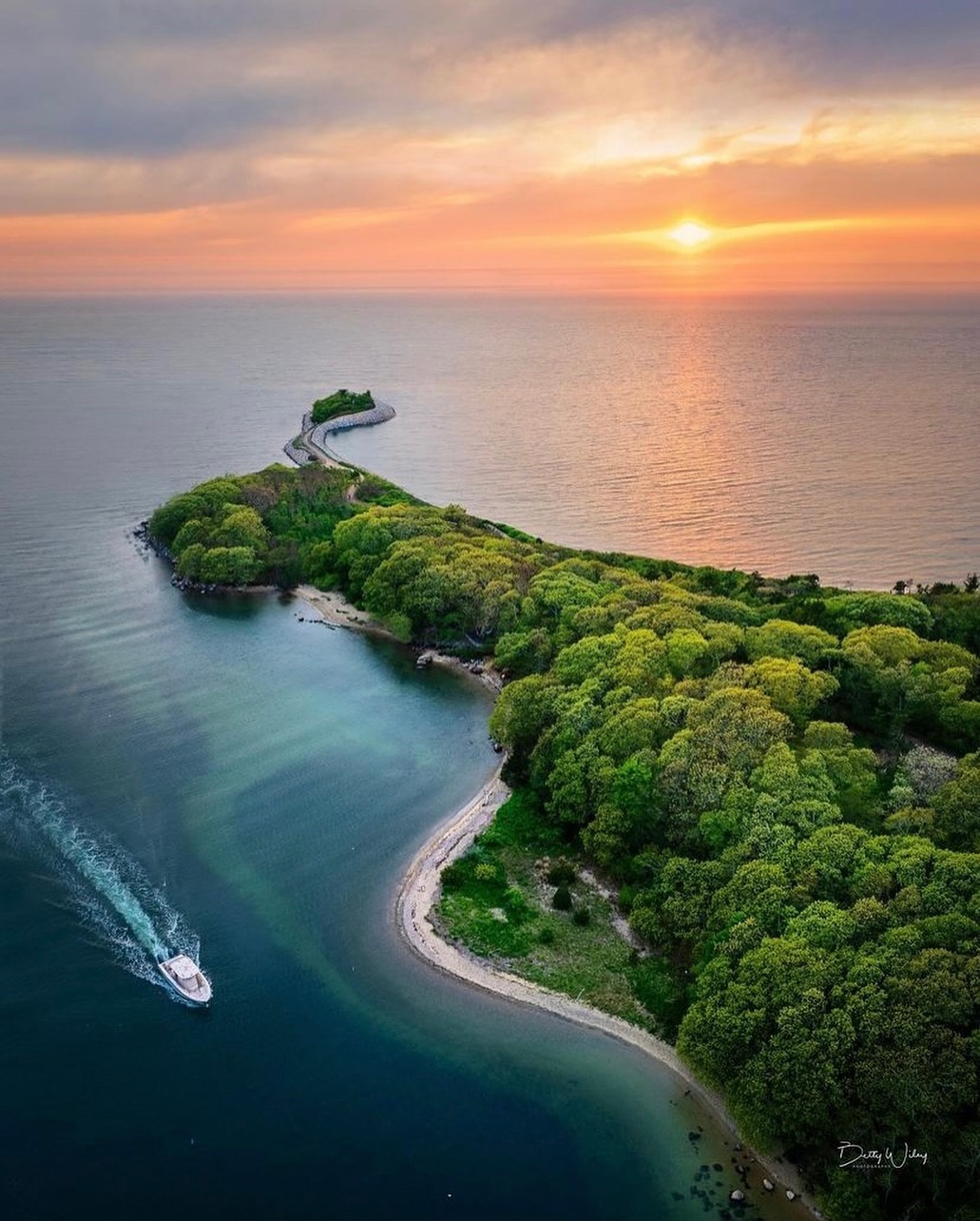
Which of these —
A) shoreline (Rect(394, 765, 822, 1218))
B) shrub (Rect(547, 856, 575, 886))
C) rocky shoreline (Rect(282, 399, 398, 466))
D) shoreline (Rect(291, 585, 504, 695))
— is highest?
rocky shoreline (Rect(282, 399, 398, 466))

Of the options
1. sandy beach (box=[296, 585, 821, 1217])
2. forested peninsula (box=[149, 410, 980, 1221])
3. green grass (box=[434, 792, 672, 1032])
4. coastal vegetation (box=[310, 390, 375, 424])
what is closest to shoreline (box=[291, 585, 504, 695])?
forested peninsula (box=[149, 410, 980, 1221])

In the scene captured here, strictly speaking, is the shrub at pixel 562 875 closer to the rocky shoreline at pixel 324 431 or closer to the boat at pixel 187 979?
the boat at pixel 187 979

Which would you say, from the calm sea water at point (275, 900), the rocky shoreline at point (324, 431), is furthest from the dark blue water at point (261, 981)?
the rocky shoreline at point (324, 431)

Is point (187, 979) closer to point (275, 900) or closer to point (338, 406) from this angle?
point (275, 900)

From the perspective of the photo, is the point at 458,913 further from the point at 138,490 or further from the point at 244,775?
the point at 138,490

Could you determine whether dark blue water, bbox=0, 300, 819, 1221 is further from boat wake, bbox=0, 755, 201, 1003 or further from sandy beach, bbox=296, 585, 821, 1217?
sandy beach, bbox=296, 585, 821, 1217

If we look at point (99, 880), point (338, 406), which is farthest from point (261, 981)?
point (338, 406)

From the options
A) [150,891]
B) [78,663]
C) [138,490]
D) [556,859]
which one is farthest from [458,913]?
[138,490]
